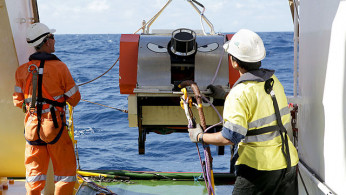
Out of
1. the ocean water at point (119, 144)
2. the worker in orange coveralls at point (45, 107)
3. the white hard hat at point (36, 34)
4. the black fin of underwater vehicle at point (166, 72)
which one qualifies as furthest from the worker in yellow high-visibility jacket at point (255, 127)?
the ocean water at point (119, 144)

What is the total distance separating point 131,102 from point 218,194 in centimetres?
181

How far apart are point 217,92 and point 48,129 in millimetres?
1411

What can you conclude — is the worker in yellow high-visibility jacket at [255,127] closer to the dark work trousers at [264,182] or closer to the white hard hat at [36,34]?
the dark work trousers at [264,182]

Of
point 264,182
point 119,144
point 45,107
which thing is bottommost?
point 119,144

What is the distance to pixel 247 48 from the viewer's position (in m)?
2.75

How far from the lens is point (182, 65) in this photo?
12.5 feet

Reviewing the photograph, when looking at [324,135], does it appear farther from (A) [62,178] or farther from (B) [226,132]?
(A) [62,178]

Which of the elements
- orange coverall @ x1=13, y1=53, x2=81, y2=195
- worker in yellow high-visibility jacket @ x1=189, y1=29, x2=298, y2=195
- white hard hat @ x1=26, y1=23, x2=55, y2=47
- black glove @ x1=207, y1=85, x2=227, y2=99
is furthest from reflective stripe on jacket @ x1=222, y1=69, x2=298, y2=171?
white hard hat @ x1=26, y1=23, x2=55, y2=47

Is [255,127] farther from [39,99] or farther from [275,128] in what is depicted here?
[39,99]

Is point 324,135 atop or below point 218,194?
atop

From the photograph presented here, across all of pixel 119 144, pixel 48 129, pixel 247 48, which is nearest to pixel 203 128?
pixel 247 48

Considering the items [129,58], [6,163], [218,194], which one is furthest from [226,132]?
[6,163]

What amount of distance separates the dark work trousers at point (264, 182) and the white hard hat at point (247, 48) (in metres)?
0.71

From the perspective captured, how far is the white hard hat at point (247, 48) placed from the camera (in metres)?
2.75
